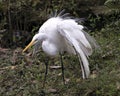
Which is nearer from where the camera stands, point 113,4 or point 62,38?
point 62,38

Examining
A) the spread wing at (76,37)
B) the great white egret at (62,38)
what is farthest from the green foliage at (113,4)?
the spread wing at (76,37)

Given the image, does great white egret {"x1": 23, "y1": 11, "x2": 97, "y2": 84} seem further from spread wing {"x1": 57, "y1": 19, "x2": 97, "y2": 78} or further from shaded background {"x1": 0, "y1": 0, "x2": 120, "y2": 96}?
shaded background {"x1": 0, "y1": 0, "x2": 120, "y2": 96}

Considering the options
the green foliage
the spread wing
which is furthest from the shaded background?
the spread wing

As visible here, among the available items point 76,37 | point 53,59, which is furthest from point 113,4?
point 76,37

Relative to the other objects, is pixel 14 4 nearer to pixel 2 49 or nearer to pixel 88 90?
pixel 2 49

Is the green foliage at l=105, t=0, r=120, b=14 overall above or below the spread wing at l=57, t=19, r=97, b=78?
above

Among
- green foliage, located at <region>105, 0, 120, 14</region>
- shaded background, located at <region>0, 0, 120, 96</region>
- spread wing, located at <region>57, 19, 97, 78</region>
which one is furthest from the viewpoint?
green foliage, located at <region>105, 0, 120, 14</region>

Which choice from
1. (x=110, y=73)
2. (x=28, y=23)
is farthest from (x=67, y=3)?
(x=110, y=73)

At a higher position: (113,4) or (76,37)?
(113,4)

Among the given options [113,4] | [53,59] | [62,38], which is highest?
[113,4]

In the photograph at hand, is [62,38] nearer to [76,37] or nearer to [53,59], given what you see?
[76,37]

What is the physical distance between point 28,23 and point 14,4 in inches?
21.2

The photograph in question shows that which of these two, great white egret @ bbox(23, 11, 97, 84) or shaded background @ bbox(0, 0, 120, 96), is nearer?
great white egret @ bbox(23, 11, 97, 84)

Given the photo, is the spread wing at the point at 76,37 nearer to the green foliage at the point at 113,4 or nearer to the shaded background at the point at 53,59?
the shaded background at the point at 53,59
